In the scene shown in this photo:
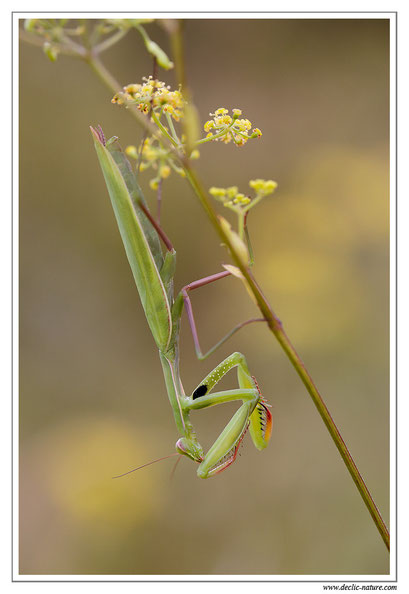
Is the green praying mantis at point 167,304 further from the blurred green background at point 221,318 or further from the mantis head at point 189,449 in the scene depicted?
the blurred green background at point 221,318

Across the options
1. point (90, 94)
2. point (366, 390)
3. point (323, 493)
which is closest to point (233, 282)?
point (366, 390)

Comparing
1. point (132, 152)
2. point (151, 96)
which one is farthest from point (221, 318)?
point (151, 96)

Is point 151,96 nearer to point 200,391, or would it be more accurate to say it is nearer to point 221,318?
point 200,391

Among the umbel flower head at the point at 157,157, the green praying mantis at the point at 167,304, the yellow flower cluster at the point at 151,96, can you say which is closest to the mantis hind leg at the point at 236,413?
the green praying mantis at the point at 167,304

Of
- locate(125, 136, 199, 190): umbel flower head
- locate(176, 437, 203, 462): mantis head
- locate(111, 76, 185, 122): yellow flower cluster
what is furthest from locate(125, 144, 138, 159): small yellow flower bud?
locate(176, 437, 203, 462): mantis head

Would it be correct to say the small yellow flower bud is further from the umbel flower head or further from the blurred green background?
the blurred green background

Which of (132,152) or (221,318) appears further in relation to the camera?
(221,318)

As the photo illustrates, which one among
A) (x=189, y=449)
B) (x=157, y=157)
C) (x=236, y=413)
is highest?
(x=157, y=157)
